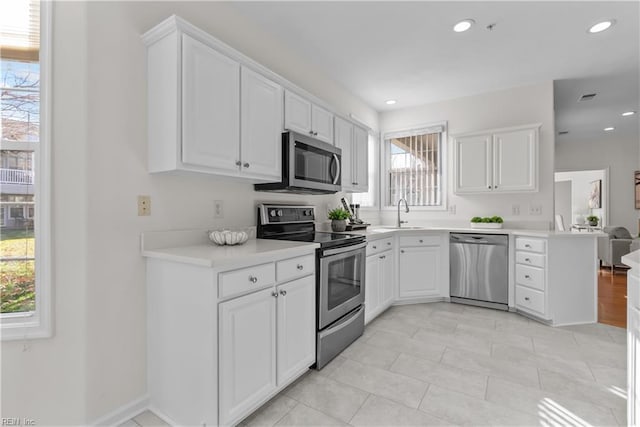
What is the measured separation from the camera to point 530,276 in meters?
3.21

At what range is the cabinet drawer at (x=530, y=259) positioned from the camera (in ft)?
10.2

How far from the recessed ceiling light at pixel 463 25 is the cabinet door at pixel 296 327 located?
2.41 metres

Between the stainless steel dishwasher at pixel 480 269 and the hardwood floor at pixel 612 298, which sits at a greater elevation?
the stainless steel dishwasher at pixel 480 269

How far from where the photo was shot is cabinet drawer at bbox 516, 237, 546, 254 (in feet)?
10.2

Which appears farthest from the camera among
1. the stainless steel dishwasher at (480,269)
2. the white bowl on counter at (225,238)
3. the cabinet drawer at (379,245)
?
the stainless steel dishwasher at (480,269)

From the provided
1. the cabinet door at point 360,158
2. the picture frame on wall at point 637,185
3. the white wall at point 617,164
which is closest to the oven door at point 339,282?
the cabinet door at point 360,158

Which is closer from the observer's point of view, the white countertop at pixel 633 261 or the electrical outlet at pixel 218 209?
the white countertop at pixel 633 261

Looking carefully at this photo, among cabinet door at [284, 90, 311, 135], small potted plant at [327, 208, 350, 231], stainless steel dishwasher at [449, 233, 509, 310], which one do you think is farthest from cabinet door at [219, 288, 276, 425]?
stainless steel dishwasher at [449, 233, 509, 310]

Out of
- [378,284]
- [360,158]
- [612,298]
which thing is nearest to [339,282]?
[378,284]

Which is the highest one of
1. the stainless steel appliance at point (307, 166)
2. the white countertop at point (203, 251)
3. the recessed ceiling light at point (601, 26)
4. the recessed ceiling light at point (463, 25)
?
the recessed ceiling light at point (601, 26)

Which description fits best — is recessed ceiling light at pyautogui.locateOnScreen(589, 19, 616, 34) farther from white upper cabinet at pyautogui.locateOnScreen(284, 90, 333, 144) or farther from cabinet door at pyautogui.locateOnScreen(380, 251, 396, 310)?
cabinet door at pyautogui.locateOnScreen(380, 251, 396, 310)

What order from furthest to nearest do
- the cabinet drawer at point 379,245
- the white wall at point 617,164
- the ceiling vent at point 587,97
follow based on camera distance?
the white wall at point 617,164 → the ceiling vent at point 587,97 → the cabinet drawer at point 379,245

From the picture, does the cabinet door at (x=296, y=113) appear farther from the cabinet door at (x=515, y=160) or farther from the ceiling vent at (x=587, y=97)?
the ceiling vent at (x=587, y=97)

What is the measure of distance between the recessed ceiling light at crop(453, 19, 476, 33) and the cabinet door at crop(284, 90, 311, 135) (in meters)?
1.41
